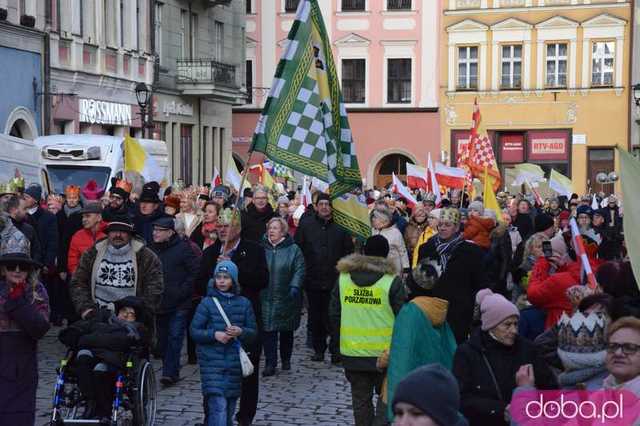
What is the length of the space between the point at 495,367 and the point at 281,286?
6085 millimetres

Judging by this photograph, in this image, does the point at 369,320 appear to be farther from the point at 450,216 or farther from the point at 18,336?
the point at 18,336

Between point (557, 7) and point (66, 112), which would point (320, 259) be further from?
point (557, 7)

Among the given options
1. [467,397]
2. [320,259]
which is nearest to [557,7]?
[320,259]

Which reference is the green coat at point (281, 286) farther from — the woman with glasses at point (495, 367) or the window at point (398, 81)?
the window at point (398, 81)

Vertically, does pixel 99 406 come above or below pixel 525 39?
below

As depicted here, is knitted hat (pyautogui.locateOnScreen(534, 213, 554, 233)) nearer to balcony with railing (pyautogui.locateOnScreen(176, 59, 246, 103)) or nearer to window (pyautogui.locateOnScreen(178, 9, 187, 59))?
balcony with railing (pyautogui.locateOnScreen(176, 59, 246, 103))

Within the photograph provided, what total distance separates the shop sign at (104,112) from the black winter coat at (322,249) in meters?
18.1

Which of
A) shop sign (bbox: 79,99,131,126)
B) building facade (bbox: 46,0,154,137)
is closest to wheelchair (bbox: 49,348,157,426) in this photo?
building facade (bbox: 46,0,154,137)

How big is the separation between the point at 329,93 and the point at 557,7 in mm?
40245

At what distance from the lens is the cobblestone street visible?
10273 millimetres

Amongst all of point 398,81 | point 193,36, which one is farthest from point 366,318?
point 398,81

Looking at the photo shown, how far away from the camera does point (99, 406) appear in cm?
868

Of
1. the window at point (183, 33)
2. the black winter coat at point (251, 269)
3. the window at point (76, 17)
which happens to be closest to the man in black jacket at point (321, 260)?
the black winter coat at point (251, 269)

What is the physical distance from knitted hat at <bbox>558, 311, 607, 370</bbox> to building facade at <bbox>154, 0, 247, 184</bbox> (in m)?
29.6
